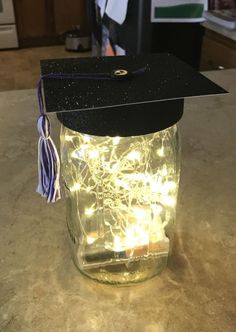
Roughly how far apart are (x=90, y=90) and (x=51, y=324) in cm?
25

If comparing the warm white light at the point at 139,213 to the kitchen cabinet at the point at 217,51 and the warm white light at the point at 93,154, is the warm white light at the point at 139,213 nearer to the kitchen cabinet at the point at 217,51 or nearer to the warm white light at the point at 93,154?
the warm white light at the point at 93,154

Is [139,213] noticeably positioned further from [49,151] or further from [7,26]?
[7,26]

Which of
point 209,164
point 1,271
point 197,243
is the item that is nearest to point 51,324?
point 1,271

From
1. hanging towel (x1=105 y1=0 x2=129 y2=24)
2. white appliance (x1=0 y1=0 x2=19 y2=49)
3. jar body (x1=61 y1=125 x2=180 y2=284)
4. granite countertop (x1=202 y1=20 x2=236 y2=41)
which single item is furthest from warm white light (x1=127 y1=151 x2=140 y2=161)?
white appliance (x1=0 y1=0 x2=19 y2=49)

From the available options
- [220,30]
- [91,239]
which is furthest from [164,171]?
[220,30]

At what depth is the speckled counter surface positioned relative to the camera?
418 mm

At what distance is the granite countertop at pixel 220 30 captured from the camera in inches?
63.9

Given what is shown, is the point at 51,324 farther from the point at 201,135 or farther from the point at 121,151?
the point at 201,135

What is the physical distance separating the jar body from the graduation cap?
0.04m

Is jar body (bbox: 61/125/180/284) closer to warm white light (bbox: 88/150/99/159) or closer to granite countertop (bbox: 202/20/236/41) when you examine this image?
warm white light (bbox: 88/150/99/159)

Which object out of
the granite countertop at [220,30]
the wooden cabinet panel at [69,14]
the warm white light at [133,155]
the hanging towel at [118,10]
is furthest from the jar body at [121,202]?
the wooden cabinet panel at [69,14]

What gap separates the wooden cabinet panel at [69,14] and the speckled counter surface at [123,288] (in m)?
3.04

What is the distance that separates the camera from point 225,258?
0.50 meters

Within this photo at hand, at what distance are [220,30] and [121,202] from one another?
143cm
